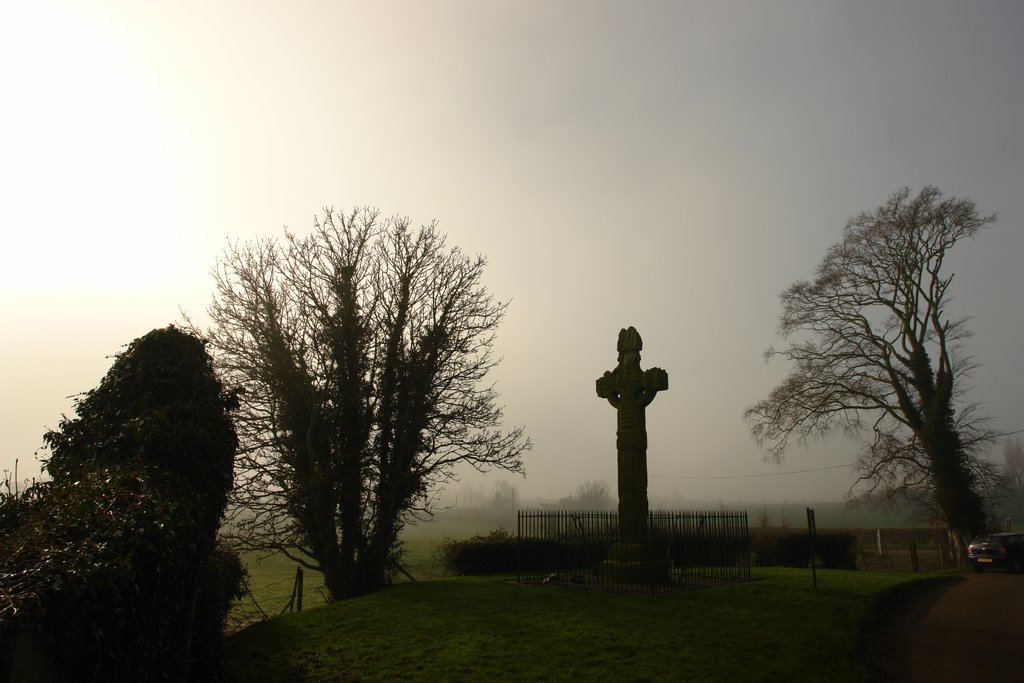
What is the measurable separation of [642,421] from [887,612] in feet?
23.0

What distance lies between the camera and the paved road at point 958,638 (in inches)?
386

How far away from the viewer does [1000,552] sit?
21.9 m

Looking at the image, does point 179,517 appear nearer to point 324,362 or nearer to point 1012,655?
point 324,362

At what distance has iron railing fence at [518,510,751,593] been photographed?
16172 millimetres

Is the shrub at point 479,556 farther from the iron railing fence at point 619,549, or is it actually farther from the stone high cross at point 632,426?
the stone high cross at point 632,426

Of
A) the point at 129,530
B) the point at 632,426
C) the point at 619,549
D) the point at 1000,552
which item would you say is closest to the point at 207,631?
the point at 129,530

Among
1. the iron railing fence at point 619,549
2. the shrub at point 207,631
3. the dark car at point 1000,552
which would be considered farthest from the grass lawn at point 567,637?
the dark car at point 1000,552

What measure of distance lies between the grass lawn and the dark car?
10315 millimetres

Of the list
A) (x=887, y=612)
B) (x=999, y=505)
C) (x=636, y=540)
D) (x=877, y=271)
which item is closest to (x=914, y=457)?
(x=999, y=505)

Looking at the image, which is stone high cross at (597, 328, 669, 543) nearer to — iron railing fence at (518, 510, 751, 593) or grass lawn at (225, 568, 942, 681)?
iron railing fence at (518, 510, 751, 593)

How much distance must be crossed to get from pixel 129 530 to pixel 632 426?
13290mm

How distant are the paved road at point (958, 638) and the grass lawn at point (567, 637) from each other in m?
0.74

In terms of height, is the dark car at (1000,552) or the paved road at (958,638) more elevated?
the dark car at (1000,552)

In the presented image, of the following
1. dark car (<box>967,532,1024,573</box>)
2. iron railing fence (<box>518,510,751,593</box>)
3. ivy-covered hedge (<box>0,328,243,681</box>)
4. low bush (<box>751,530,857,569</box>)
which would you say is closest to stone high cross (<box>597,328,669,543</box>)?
iron railing fence (<box>518,510,751,593</box>)
